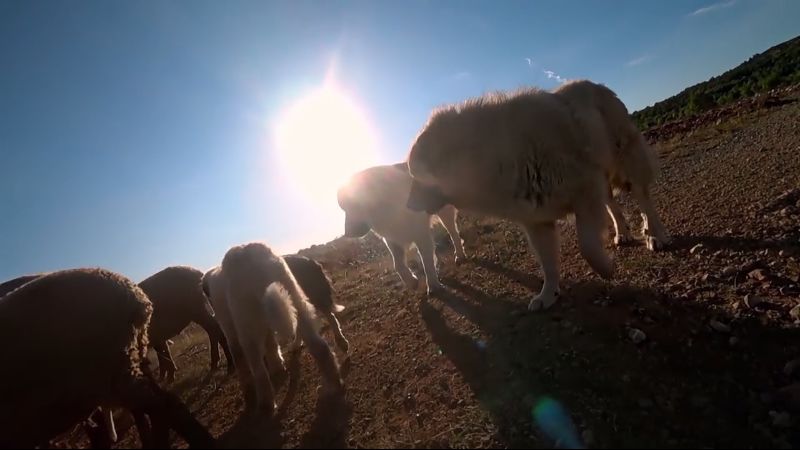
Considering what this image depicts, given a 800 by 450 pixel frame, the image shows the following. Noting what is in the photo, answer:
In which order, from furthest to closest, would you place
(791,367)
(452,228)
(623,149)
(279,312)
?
(452,228) → (623,149) → (279,312) → (791,367)

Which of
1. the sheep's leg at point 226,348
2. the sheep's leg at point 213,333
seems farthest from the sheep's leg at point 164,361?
the sheep's leg at point 226,348

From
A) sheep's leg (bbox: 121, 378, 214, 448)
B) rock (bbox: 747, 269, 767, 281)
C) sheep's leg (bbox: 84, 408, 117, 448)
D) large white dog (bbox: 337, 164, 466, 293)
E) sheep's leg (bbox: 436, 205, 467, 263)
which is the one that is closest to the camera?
sheep's leg (bbox: 121, 378, 214, 448)

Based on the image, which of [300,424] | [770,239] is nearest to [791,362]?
[770,239]

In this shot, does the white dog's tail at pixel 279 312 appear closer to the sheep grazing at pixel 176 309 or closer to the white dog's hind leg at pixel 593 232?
the white dog's hind leg at pixel 593 232

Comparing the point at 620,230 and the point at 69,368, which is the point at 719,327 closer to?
the point at 620,230

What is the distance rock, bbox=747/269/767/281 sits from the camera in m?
4.29

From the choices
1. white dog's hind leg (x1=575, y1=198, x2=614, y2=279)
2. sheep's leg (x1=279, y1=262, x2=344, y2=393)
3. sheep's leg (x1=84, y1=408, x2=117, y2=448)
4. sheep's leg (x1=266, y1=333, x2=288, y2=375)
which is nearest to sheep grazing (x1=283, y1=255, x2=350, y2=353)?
sheep's leg (x1=266, y1=333, x2=288, y2=375)

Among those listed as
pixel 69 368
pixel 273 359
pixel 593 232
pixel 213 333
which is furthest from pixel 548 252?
pixel 213 333

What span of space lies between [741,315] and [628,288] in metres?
1.10

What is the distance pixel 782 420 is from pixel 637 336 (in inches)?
41.6

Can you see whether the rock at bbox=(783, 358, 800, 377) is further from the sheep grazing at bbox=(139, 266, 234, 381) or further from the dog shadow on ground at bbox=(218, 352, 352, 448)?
the sheep grazing at bbox=(139, 266, 234, 381)

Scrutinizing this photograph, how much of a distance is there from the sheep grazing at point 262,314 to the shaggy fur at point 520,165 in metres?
1.80

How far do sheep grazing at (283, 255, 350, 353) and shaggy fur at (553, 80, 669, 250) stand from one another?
151 inches

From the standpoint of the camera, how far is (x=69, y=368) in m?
3.65
